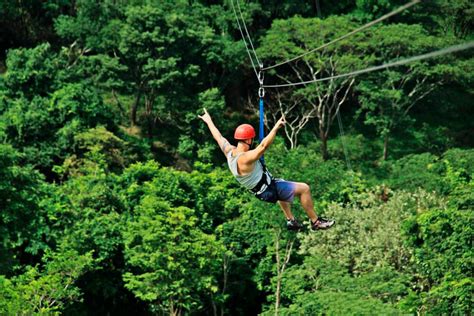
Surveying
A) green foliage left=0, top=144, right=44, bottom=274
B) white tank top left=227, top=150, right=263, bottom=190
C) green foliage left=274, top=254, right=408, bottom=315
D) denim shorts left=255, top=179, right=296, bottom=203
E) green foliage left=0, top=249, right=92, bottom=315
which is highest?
white tank top left=227, top=150, right=263, bottom=190

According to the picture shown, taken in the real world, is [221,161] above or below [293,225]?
below

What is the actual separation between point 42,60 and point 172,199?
259 inches

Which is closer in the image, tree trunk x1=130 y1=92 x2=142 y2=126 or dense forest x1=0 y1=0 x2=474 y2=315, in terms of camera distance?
dense forest x1=0 y1=0 x2=474 y2=315

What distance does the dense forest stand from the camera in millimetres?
24891

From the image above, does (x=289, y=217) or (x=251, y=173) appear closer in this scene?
(x=251, y=173)

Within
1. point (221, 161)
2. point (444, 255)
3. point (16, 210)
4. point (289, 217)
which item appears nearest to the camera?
point (289, 217)

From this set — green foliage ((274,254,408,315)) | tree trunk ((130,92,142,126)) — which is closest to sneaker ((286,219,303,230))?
green foliage ((274,254,408,315))

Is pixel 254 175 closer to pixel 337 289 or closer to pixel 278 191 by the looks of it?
pixel 278 191


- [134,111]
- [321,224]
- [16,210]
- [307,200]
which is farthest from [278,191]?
[134,111]

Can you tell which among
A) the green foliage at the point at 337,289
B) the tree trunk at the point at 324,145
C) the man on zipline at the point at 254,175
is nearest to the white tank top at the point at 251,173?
the man on zipline at the point at 254,175

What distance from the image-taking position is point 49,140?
31094 millimetres

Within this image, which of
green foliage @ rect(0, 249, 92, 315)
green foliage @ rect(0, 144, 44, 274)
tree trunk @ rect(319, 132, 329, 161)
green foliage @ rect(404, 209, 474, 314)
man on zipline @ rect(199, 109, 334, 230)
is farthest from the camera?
Answer: tree trunk @ rect(319, 132, 329, 161)

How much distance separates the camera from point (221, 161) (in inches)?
1320

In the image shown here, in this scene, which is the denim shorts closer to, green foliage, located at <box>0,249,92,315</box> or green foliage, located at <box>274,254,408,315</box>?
green foliage, located at <box>274,254,408,315</box>
